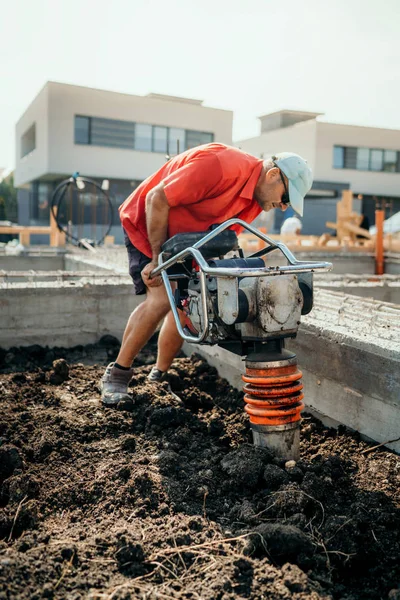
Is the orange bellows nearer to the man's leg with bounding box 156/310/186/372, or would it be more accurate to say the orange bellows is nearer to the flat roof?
the man's leg with bounding box 156/310/186/372

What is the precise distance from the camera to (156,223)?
3271mm

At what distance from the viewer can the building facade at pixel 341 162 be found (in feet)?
100

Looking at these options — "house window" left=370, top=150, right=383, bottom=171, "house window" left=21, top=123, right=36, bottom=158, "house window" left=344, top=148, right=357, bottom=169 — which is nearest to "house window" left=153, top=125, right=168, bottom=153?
"house window" left=21, top=123, right=36, bottom=158

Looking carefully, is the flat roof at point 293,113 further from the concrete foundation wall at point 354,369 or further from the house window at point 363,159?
the concrete foundation wall at point 354,369

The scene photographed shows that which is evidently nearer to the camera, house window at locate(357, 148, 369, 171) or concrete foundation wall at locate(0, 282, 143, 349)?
concrete foundation wall at locate(0, 282, 143, 349)

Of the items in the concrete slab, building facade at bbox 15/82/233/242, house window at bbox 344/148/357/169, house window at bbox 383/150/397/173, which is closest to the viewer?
the concrete slab

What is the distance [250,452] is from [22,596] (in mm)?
1208

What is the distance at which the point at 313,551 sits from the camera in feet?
6.93

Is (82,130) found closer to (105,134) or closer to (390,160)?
(105,134)

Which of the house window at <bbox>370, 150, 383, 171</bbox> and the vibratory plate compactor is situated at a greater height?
the house window at <bbox>370, 150, 383, 171</bbox>

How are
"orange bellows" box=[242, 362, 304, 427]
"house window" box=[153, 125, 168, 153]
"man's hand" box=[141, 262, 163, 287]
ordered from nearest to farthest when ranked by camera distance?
"orange bellows" box=[242, 362, 304, 427] → "man's hand" box=[141, 262, 163, 287] → "house window" box=[153, 125, 168, 153]

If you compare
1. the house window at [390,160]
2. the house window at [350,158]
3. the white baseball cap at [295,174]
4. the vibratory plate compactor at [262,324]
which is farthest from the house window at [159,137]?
the vibratory plate compactor at [262,324]

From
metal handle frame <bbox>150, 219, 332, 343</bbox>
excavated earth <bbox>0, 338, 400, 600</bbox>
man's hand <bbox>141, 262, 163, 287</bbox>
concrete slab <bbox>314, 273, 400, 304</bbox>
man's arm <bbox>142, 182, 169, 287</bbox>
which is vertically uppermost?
man's arm <bbox>142, 182, 169, 287</bbox>

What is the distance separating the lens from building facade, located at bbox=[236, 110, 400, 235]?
1205 inches
